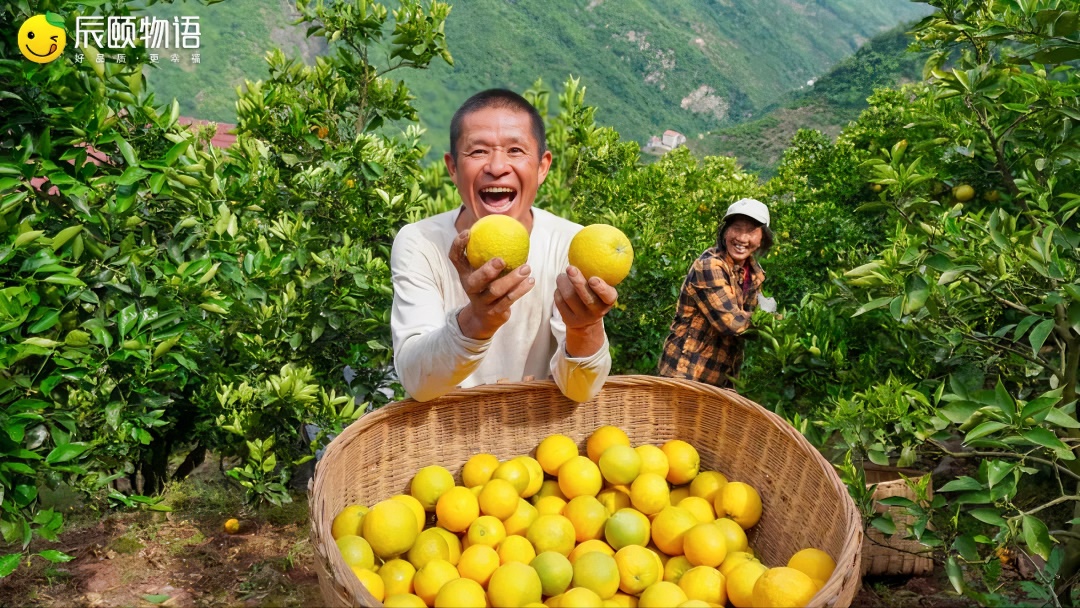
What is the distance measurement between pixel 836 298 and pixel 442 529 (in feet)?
5.32

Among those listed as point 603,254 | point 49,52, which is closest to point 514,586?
point 603,254

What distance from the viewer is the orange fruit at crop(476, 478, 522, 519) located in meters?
1.89

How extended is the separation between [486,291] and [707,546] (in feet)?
2.69

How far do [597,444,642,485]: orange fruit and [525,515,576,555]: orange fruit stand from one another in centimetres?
22

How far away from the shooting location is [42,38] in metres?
2.12

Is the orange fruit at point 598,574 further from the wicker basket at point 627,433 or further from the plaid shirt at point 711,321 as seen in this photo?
the plaid shirt at point 711,321

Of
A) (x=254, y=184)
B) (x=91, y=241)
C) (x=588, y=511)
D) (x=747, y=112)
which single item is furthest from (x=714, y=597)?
(x=747, y=112)

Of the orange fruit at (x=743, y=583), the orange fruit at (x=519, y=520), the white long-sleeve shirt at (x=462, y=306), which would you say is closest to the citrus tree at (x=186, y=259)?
the white long-sleeve shirt at (x=462, y=306)

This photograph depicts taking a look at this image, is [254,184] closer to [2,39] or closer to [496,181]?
[2,39]

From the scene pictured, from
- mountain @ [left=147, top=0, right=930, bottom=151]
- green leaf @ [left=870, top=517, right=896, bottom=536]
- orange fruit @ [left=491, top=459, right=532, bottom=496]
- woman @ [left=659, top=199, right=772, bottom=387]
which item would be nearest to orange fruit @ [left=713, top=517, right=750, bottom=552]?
green leaf @ [left=870, top=517, right=896, bottom=536]

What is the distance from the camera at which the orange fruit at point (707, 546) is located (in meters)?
1.75

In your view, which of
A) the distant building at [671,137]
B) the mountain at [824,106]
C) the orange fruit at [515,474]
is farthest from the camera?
the mountain at [824,106]

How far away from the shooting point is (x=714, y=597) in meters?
1.62

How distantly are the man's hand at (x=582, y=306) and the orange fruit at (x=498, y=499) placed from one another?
40cm
